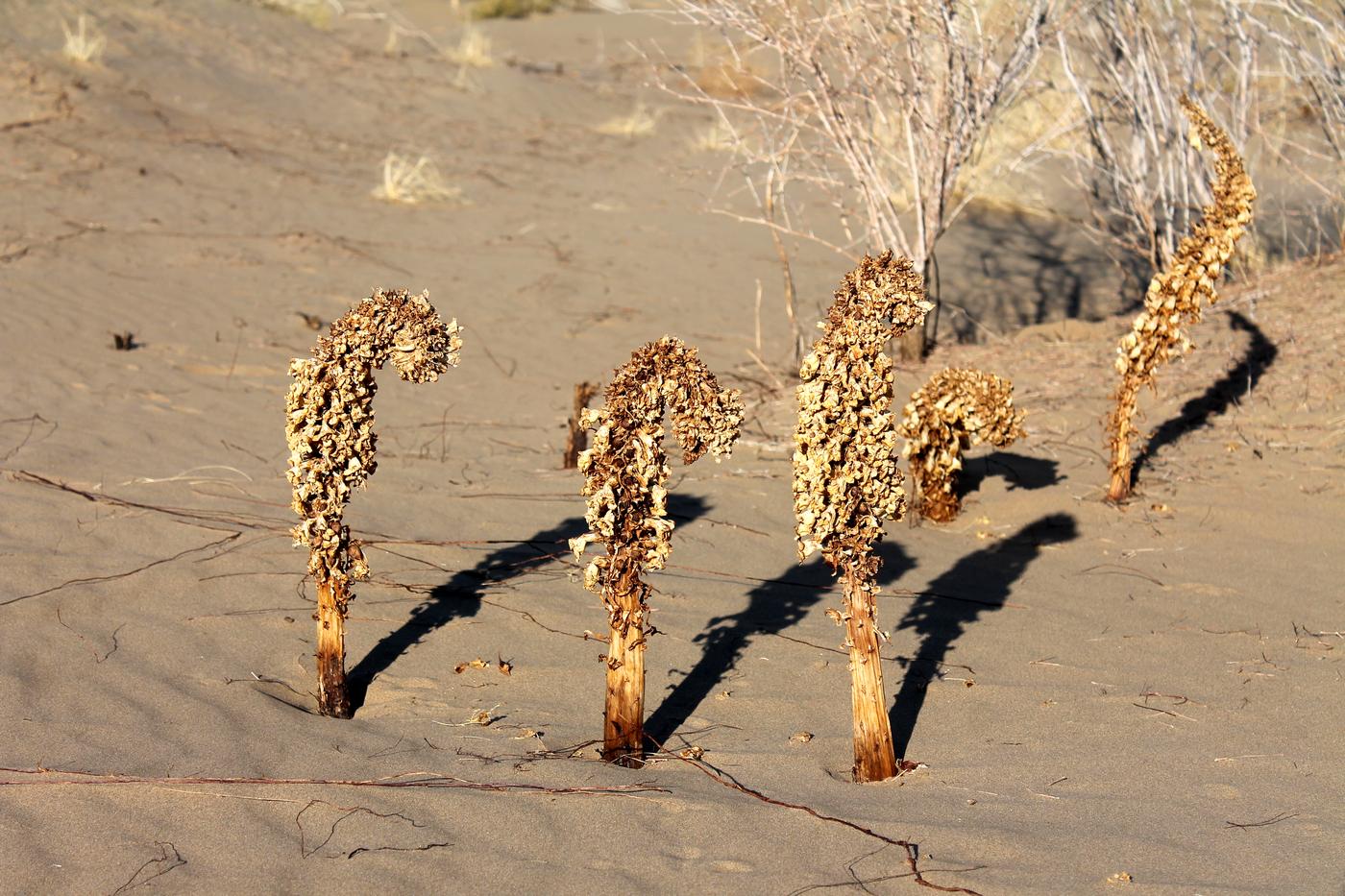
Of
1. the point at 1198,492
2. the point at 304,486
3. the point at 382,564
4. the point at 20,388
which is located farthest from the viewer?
the point at 20,388

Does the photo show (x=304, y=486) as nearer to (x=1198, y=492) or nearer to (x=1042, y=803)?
(x=1042, y=803)

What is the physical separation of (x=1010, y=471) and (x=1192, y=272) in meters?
1.36

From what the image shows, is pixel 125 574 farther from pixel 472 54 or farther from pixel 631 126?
pixel 472 54

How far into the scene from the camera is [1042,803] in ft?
10.7

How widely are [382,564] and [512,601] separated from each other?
1.92 ft

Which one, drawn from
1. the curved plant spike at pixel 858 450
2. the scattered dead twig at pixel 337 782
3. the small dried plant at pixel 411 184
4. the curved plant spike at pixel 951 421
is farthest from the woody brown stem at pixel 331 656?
the small dried plant at pixel 411 184

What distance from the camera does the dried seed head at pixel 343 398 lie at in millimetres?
3668

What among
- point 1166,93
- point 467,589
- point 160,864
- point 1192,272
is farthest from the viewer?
point 1166,93

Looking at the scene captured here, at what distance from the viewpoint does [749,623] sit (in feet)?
15.3

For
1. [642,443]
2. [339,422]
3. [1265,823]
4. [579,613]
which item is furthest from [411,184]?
[1265,823]

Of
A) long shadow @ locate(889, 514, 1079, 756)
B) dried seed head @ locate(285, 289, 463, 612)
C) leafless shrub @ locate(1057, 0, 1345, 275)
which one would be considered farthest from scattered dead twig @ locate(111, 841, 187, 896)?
leafless shrub @ locate(1057, 0, 1345, 275)

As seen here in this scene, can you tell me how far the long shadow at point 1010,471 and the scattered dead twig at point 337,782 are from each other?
3421 mm

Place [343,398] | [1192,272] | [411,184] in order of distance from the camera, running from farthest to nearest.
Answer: [411,184] → [1192,272] → [343,398]

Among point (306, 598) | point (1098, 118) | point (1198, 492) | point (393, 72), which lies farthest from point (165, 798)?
point (393, 72)
